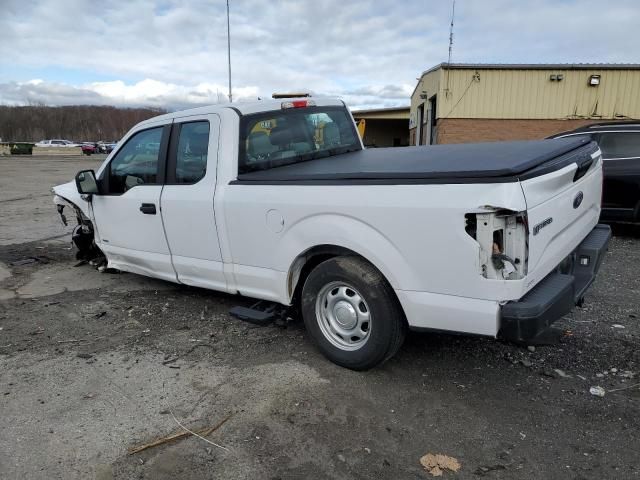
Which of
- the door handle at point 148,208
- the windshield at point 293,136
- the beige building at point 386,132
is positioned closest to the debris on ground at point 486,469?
the windshield at point 293,136

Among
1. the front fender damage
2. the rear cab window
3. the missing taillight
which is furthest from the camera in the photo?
the front fender damage

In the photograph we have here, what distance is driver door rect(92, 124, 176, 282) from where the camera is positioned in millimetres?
4594

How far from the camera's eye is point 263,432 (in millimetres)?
2924

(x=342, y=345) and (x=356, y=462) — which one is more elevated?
(x=342, y=345)

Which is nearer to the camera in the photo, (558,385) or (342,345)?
(558,385)

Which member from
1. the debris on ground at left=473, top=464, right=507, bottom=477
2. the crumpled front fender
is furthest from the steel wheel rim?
the crumpled front fender

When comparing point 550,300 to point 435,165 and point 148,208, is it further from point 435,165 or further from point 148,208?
point 148,208

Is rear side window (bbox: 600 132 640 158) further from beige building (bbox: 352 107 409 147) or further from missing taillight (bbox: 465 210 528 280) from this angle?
beige building (bbox: 352 107 409 147)

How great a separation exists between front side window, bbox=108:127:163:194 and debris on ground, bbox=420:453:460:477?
3.27 meters

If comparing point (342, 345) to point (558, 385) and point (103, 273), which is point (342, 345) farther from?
point (103, 273)

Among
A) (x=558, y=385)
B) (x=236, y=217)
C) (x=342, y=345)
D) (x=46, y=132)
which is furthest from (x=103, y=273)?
(x=46, y=132)

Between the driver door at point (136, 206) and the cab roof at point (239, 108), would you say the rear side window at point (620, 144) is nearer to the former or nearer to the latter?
the cab roof at point (239, 108)

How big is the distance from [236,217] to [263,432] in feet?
5.27

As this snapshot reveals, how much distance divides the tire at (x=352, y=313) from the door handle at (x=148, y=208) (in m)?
1.78
